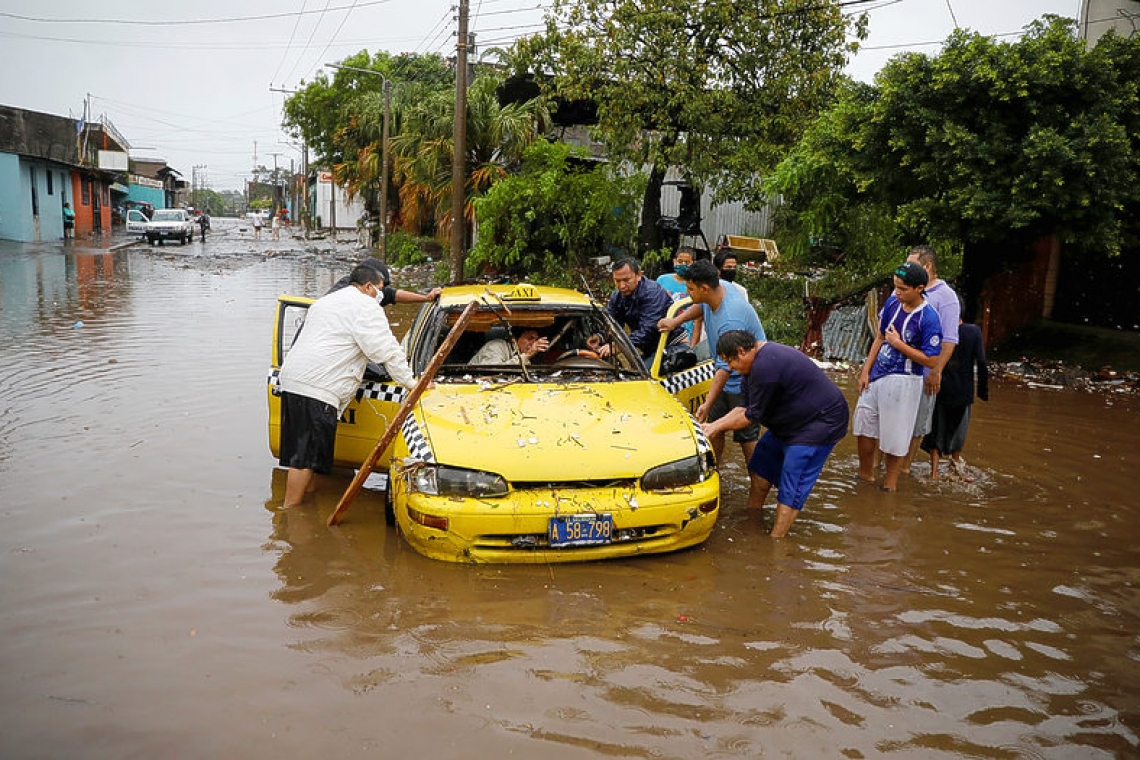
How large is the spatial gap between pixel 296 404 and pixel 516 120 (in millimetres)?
18211

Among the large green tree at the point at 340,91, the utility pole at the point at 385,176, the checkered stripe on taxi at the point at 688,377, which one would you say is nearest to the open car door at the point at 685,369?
the checkered stripe on taxi at the point at 688,377

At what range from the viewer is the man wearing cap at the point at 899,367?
6332 millimetres

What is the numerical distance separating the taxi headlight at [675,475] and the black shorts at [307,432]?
2178 millimetres

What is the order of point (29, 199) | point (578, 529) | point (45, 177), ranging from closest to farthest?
1. point (578, 529)
2. point (29, 199)
3. point (45, 177)

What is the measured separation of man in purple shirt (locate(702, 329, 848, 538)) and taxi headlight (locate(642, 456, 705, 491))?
21.3 inches

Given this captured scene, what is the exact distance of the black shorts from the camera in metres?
5.73

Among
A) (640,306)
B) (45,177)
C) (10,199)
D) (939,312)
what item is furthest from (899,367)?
(45,177)

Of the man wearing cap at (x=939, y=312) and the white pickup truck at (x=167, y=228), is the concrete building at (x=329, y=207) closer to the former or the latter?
the white pickup truck at (x=167, y=228)

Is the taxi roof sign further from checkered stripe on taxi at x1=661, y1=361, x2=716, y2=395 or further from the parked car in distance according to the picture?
the parked car in distance

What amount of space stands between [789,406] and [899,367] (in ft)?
5.02

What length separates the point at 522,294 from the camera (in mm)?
6457

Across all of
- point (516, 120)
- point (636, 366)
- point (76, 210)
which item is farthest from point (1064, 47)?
point (76, 210)

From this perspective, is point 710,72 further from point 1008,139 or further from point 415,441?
point 415,441

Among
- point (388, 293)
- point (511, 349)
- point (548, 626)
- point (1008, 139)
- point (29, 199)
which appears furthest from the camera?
point (29, 199)
